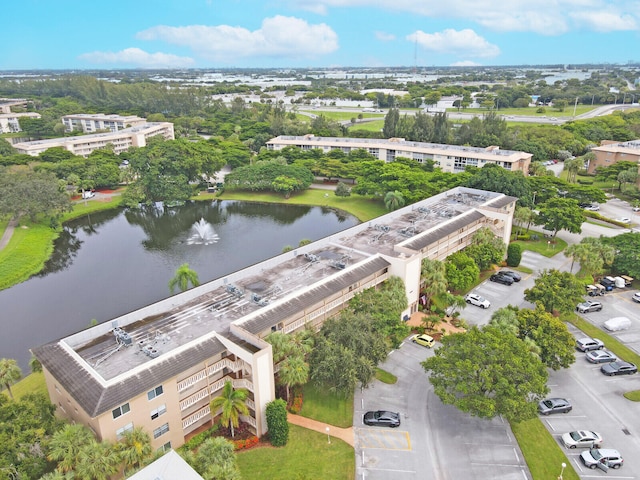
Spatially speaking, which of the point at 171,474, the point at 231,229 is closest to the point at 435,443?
the point at 171,474

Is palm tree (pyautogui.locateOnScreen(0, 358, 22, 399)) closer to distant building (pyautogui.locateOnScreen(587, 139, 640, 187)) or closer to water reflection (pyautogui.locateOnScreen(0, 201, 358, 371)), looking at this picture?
water reflection (pyautogui.locateOnScreen(0, 201, 358, 371))


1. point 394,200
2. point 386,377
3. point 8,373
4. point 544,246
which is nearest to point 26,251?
point 8,373

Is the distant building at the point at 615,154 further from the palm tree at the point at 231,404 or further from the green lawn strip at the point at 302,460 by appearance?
the palm tree at the point at 231,404

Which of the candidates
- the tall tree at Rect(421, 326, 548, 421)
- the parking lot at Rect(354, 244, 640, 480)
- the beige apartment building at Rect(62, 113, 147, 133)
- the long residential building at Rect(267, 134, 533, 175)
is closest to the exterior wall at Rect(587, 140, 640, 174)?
the long residential building at Rect(267, 134, 533, 175)

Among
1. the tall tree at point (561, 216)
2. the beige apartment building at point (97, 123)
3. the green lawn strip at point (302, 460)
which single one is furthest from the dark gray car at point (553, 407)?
the beige apartment building at point (97, 123)

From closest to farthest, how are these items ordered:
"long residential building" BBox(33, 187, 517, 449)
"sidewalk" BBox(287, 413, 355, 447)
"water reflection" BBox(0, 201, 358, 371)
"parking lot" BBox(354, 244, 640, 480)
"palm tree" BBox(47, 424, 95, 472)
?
"palm tree" BBox(47, 424, 95, 472) → "long residential building" BBox(33, 187, 517, 449) → "parking lot" BBox(354, 244, 640, 480) → "sidewalk" BBox(287, 413, 355, 447) → "water reflection" BBox(0, 201, 358, 371)
